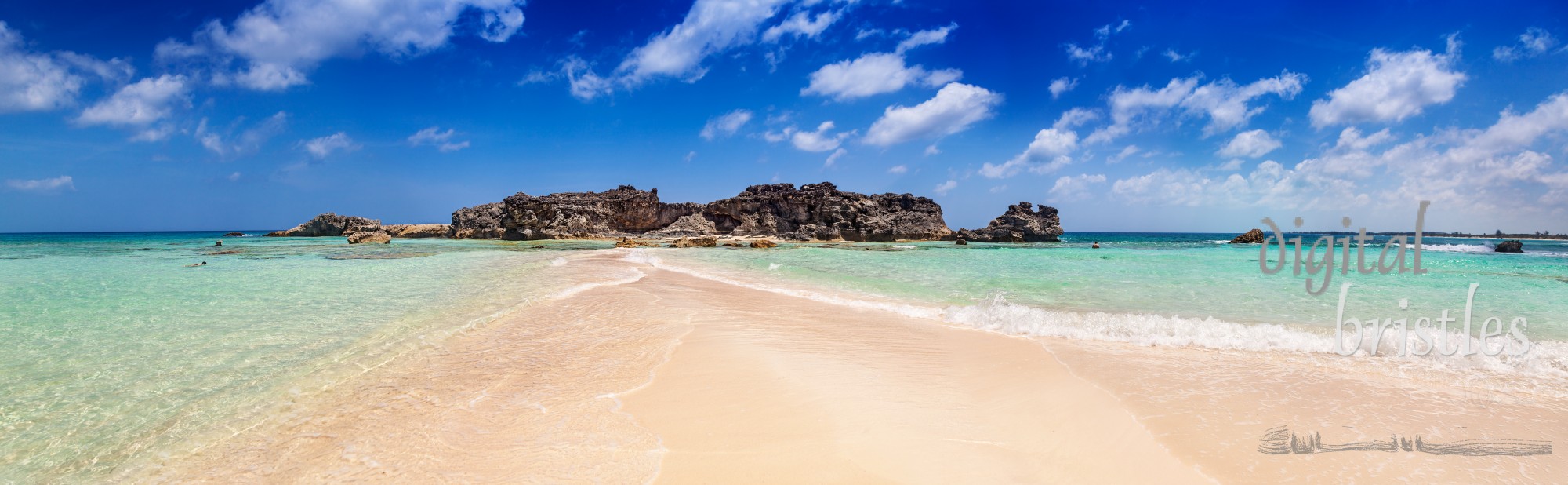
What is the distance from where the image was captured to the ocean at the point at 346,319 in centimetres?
Result: 377

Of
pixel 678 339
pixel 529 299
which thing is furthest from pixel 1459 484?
pixel 529 299

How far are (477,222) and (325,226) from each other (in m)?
22.2

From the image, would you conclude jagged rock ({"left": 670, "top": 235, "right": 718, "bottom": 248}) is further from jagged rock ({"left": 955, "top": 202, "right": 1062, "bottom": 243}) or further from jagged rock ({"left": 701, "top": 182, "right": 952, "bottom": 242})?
jagged rock ({"left": 955, "top": 202, "right": 1062, "bottom": 243})

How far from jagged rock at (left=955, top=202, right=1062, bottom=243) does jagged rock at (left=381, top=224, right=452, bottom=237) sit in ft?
224

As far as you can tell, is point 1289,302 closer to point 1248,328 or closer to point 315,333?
point 1248,328

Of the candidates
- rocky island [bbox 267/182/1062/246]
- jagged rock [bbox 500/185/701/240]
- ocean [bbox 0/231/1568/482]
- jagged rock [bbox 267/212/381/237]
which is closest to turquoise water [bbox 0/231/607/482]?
ocean [bbox 0/231/1568/482]

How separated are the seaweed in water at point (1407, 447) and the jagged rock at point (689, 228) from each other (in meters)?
68.6

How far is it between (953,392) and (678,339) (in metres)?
3.29

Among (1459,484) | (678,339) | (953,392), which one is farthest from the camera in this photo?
(678,339)

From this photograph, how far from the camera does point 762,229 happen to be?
231ft

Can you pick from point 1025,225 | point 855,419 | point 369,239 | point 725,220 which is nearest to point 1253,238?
point 1025,225

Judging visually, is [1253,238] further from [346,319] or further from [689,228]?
[346,319]

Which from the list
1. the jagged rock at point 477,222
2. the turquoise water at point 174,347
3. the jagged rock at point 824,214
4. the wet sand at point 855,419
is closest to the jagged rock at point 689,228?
the jagged rock at point 824,214

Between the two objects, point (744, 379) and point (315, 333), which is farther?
point (315, 333)
